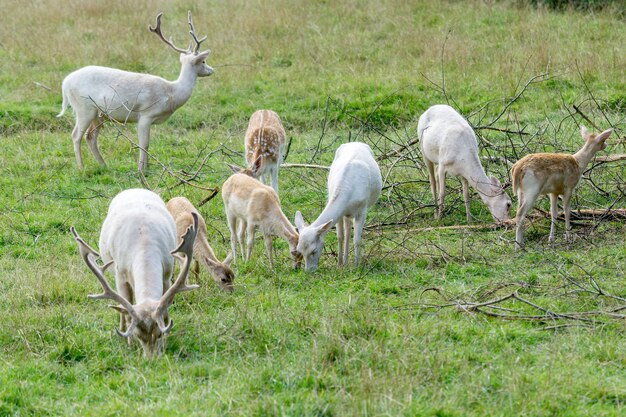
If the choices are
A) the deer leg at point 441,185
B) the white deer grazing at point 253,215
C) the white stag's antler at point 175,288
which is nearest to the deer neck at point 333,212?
the white deer grazing at point 253,215

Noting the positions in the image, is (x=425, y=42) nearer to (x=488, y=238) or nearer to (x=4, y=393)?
(x=488, y=238)

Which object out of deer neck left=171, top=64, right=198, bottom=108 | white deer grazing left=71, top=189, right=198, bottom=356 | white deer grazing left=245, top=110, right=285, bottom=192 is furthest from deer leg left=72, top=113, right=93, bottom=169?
white deer grazing left=71, top=189, right=198, bottom=356

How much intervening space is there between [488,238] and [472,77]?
5746 mm

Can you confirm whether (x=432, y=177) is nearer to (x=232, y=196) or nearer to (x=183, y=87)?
(x=232, y=196)

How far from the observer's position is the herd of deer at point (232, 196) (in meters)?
6.54

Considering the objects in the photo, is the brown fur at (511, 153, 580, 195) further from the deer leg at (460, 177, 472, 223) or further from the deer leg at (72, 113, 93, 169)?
the deer leg at (72, 113, 93, 169)

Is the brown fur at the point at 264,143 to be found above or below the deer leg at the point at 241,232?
above

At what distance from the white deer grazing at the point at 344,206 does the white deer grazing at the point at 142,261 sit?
1455mm

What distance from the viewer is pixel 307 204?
10805 millimetres

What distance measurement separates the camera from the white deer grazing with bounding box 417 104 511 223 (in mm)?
9992

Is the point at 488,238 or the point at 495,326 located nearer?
the point at 495,326

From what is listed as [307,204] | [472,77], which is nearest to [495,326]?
[307,204]

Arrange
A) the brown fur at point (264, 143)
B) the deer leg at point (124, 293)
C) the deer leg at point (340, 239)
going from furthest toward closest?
the brown fur at point (264, 143)
the deer leg at point (340, 239)
the deer leg at point (124, 293)

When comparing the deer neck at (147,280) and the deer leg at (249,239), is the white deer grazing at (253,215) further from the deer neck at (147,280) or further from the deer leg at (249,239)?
the deer neck at (147,280)
